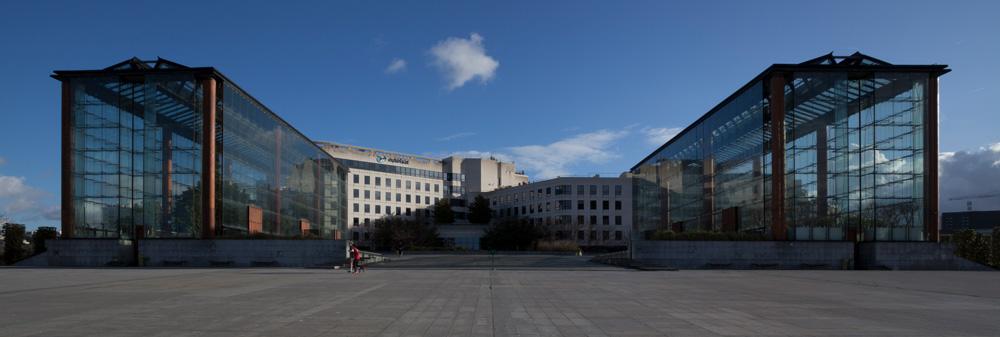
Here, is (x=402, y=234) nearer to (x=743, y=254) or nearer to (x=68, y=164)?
(x=68, y=164)

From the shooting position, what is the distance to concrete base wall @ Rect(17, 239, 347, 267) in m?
42.5

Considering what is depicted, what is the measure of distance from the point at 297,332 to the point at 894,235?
141ft

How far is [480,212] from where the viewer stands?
118m

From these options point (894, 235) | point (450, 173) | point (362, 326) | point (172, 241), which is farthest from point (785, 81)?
point (450, 173)

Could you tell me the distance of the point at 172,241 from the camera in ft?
140

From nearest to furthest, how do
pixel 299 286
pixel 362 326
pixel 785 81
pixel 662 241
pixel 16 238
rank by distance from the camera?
pixel 362 326 → pixel 299 286 → pixel 662 241 → pixel 785 81 → pixel 16 238

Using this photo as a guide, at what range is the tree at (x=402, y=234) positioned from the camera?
96688 millimetres

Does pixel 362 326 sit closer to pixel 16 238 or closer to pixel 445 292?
pixel 445 292

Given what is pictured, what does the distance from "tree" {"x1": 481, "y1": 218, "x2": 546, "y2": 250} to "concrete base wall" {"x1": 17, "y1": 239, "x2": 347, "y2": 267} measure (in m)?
54.1

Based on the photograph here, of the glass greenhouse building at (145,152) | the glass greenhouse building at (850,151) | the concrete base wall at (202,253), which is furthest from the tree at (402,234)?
the glass greenhouse building at (850,151)

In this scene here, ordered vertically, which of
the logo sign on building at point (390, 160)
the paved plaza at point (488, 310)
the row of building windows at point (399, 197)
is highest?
the logo sign on building at point (390, 160)

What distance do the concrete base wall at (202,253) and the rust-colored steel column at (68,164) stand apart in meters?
1.60

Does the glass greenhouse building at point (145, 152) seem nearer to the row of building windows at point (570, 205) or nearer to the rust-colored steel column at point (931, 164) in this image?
the rust-colored steel column at point (931, 164)

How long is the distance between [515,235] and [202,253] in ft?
189
